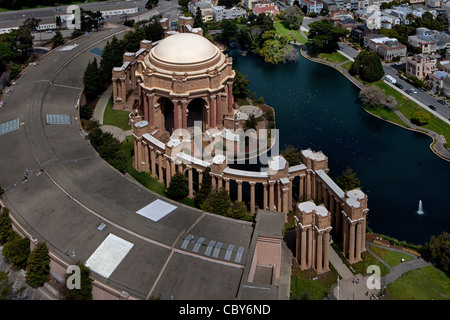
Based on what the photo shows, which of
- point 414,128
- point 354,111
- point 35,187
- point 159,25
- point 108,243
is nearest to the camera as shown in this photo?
point 108,243

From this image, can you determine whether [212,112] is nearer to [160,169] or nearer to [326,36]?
[160,169]

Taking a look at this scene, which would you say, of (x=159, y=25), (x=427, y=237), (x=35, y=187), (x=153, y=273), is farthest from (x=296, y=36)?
(x=153, y=273)

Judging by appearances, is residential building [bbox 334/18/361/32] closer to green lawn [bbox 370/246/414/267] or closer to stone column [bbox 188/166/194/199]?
stone column [bbox 188/166/194/199]

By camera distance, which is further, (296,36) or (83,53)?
(296,36)

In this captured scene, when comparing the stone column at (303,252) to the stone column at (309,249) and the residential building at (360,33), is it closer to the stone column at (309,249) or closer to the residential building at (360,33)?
the stone column at (309,249)

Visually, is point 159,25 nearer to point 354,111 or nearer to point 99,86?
point 99,86

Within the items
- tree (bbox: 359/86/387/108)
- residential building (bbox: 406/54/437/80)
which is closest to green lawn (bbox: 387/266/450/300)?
tree (bbox: 359/86/387/108)

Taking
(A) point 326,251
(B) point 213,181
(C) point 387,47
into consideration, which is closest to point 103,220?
(B) point 213,181
